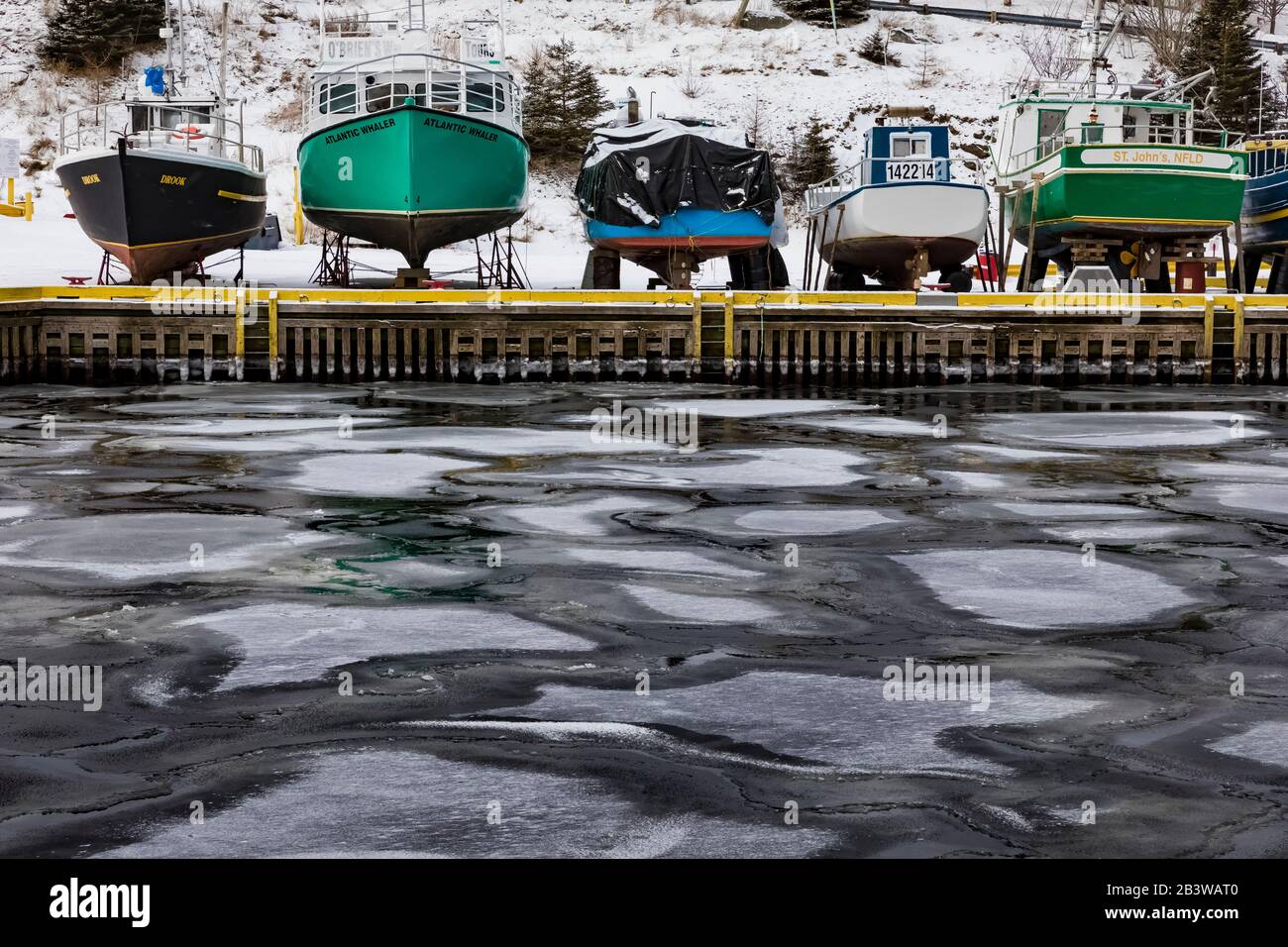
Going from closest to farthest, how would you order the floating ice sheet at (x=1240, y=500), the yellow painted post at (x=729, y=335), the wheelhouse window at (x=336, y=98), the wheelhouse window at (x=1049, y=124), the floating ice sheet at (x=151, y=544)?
the floating ice sheet at (x=151, y=544), the floating ice sheet at (x=1240, y=500), the yellow painted post at (x=729, y=335), the wheelhouse window at (x=336, y=98), the wheelhouse window at (x=1049, y=124)

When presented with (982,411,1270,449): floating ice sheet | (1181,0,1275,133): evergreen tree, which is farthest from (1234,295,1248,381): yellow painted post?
(1181,0,1275,133): evergreen tree

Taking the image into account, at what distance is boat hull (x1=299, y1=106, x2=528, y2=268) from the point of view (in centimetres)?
2222

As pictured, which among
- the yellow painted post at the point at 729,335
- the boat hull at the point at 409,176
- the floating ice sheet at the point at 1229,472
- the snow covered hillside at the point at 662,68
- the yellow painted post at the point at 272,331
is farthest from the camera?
the snow covered hillside at the point at 662,68

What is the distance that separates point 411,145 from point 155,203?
413 centimetres

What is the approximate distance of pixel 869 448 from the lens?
1264 cm

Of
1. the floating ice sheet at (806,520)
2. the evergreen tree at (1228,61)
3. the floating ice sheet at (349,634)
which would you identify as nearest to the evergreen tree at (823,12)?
the evergreen tree at (1228,61)

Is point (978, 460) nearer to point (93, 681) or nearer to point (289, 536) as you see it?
point (289, 536)

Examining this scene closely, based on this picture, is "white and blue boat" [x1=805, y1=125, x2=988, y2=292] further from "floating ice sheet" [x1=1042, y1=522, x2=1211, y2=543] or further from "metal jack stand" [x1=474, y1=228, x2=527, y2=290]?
"floating ice sheet" [x1=1042, y1=522, x2=1211, y2=543]

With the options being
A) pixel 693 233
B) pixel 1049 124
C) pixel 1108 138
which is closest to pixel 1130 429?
pixel 693 233

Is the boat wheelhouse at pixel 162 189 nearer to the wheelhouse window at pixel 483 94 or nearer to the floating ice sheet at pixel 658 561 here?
the wheelhouse window at pixel 483 94

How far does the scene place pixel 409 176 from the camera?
2220cm

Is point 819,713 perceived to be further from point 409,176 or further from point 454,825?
point 409,176

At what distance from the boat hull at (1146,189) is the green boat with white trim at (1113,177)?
0.02 metres

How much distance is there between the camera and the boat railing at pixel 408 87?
23.8 metres
